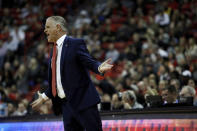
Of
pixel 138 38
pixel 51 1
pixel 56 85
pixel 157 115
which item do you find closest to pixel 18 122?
pixel 157 115

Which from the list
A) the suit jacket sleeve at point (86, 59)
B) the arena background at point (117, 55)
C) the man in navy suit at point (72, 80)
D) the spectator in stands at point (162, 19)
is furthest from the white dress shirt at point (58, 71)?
the spectator in stands at point (162, 19)

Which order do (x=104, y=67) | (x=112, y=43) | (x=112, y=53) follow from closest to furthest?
1. (x=104, y=67)
2. (x=112, y=53)
3. (x=112, y=43)

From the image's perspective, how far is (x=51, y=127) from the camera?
7828 millimetres

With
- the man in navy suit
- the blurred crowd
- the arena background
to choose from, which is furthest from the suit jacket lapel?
the blurred crowd

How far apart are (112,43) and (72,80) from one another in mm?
11291

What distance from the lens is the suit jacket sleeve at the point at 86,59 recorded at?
471cm

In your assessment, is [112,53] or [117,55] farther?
[112,53]

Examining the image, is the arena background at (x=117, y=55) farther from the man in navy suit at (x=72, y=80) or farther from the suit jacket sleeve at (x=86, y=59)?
the suit jacket sleeve at (x=86, y=59)

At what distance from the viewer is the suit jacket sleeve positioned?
A: 185 inches

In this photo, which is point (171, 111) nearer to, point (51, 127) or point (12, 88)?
point (51, 127)

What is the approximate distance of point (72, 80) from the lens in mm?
4840

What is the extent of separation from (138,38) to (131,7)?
2916 mm

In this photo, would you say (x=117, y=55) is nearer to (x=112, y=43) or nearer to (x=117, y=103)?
(x=112, y=43)

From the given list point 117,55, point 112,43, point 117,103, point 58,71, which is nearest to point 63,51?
point 58,71
